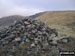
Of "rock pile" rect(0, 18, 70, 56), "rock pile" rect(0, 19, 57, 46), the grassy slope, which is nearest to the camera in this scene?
"rock pile" rect(0, 18, 70, 56)

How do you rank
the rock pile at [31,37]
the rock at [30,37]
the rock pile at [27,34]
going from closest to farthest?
the rock pile at [31,37]
the rock at [30,37]
the rock pile at [27,34]

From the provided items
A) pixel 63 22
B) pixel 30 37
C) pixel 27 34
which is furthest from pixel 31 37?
pixel 63 22

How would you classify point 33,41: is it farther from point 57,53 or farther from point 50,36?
point 57,53

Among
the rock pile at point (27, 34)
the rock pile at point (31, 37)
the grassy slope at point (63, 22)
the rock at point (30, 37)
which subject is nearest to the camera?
the rock pile at point (31, 37)

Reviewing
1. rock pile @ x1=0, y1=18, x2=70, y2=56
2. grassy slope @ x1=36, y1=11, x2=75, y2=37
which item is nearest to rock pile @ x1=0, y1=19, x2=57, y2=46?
rock pile @ x1=0, y1=18, x2=70, y2=56

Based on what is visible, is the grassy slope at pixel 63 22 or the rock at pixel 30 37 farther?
the grassy slope at pixel 63 22

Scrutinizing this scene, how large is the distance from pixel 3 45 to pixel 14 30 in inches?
110

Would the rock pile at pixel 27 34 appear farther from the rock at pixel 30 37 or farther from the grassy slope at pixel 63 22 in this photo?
the grassy slope at pixel 63 22

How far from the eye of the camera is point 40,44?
48.1 feet

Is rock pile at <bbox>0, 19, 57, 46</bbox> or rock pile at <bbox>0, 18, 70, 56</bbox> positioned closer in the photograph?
rock pile at <bbox>0, 18, 70, 56</bbox>

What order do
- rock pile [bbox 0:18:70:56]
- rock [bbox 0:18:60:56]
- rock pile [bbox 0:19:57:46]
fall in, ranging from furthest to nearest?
rock pile [bbox 0:19:57:46], rock [bbox 0:18:60:56], rock pile [bbox 0:18:70:56]

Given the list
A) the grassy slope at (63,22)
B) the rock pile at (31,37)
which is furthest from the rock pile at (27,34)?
the grassy slope at (63,22)

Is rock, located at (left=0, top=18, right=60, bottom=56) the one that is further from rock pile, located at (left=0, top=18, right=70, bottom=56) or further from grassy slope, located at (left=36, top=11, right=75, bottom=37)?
grassy slope, located at (left=36, top=11, right=75, bottom=37)

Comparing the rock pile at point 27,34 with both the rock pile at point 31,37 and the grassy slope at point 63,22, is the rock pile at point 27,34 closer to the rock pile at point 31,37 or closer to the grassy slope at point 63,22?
the rock pile at point 31,37
